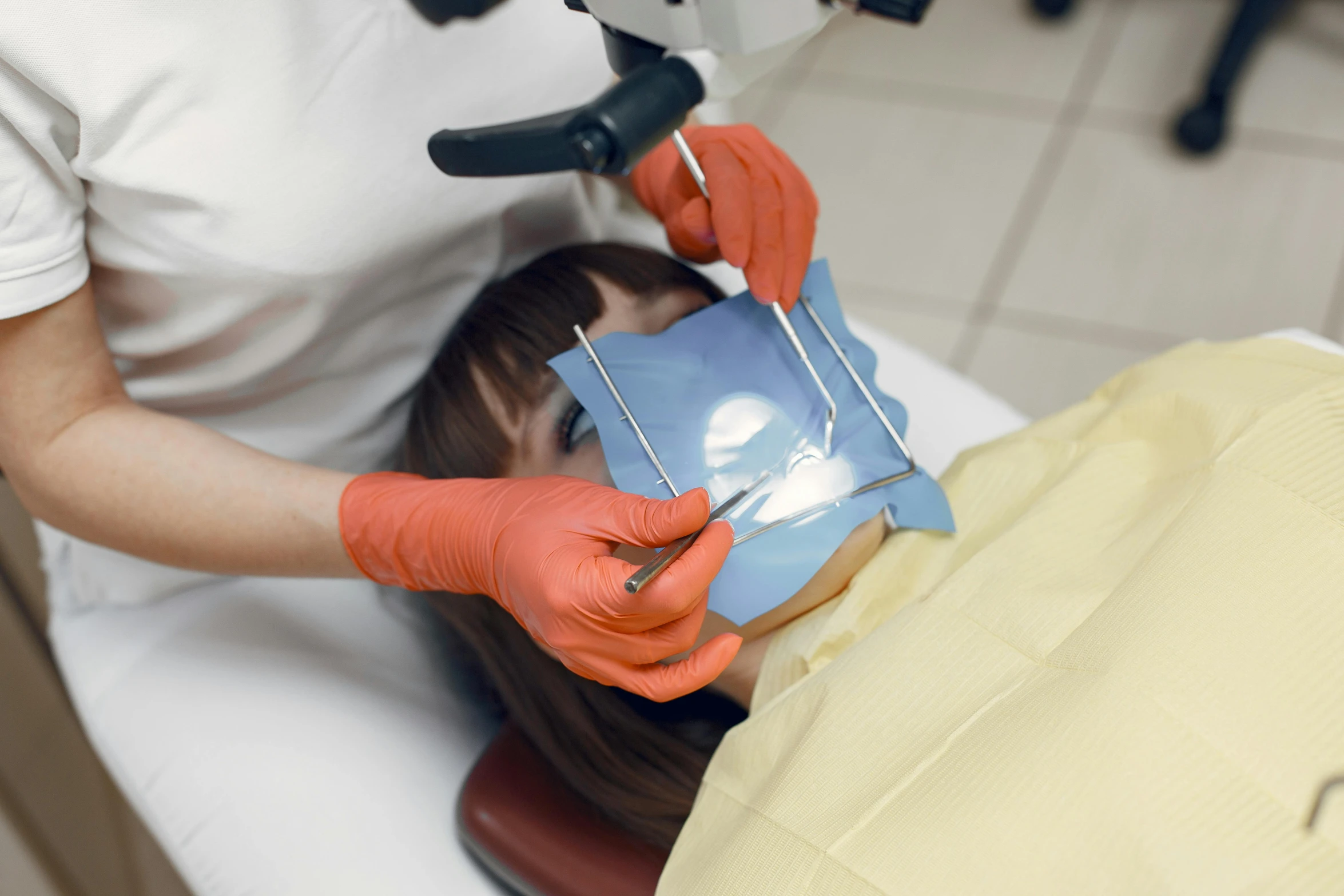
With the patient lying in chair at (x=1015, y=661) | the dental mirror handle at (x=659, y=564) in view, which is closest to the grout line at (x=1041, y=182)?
the patient lying in chair at (x=1015, y=661)

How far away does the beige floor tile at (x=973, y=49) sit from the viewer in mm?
2490

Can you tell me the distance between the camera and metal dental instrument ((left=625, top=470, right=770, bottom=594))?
0.68m

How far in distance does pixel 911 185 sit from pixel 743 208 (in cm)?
151

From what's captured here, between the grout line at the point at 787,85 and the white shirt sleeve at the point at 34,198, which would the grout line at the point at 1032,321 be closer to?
the grout line at the point at 787,85

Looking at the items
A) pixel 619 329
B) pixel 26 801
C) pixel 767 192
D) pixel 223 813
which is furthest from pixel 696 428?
pixel 26 801

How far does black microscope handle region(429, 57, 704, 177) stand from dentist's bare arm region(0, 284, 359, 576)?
0.39 metres

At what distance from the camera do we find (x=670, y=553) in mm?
719

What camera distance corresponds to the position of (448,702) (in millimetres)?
1159

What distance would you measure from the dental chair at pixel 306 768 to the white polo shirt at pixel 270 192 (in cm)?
9

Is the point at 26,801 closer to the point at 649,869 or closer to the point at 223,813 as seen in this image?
the point at 223,813

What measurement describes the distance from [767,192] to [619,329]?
203 mm

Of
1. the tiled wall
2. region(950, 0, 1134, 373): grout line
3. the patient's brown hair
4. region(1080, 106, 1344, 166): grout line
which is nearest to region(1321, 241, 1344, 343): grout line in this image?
the tiled wall

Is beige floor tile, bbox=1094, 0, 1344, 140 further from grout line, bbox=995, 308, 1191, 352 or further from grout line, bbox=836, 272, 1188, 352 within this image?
grout line, bbox=995, 308, 1191, 352

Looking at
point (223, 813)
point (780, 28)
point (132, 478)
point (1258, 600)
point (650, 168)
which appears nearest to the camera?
point (780, 28)
